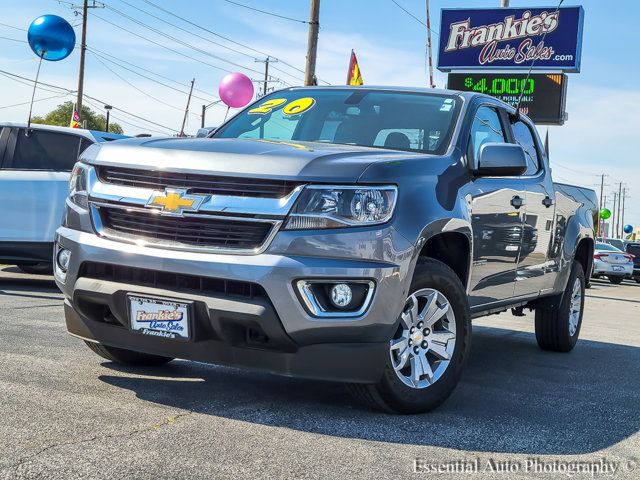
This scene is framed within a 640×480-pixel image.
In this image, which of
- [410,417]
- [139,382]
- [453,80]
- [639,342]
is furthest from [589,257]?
[453,80]

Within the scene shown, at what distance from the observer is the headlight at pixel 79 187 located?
187 inches

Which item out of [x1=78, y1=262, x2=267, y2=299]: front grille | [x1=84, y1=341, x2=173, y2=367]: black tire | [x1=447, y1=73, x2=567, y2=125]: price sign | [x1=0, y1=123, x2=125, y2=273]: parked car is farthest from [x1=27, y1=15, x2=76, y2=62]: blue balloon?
[x1=447, y1=73, x2=567, y2=125]: price sign

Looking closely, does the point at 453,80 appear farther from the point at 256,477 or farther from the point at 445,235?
the point at 256,477

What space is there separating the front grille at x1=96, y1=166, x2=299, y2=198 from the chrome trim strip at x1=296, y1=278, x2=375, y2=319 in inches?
17.1

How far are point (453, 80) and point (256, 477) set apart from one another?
2437cm

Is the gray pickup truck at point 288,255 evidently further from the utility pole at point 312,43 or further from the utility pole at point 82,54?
the utility pole at point 82,54

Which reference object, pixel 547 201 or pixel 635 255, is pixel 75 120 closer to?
pixel 635 255

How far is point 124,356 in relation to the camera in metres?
5.37

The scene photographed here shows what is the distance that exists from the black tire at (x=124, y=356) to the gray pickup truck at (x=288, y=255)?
1.1 inches

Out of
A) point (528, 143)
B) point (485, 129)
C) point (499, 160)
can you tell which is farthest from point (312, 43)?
point (499, 160)

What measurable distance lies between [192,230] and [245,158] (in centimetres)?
43

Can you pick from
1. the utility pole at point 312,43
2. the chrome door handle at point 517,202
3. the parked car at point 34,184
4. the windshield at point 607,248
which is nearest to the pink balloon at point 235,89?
the utility pole at point 312,43

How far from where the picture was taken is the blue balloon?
12.9 meters

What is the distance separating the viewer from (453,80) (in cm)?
2667
